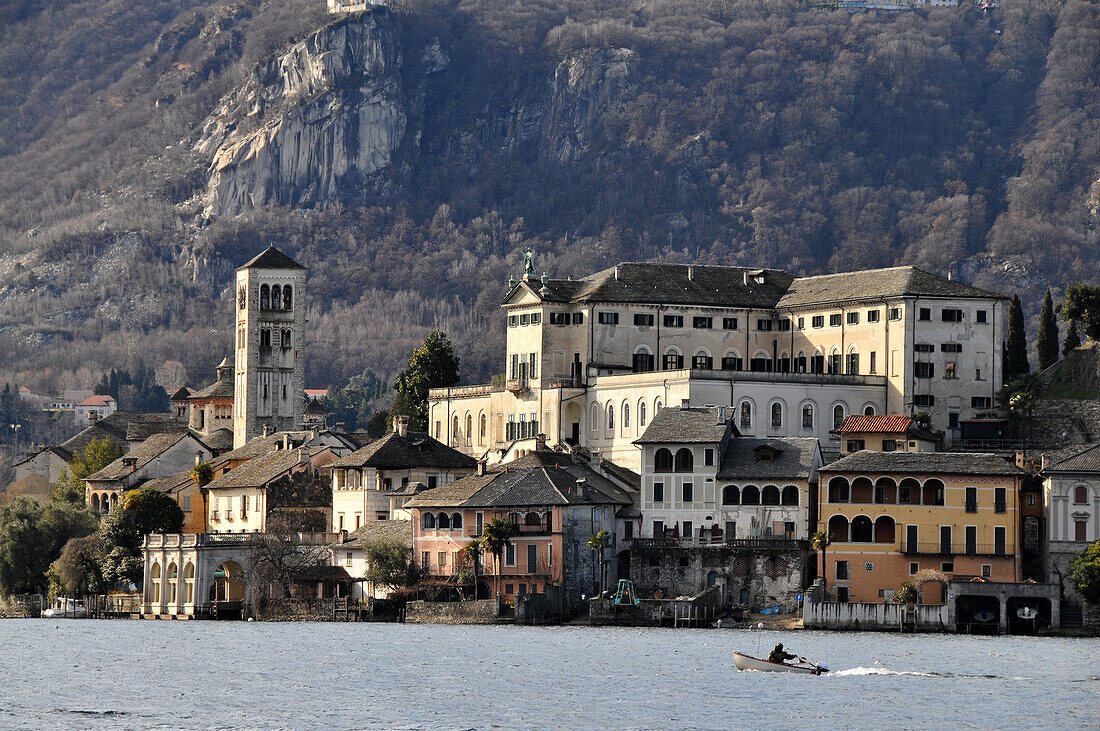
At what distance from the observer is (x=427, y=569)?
12850 centimetres

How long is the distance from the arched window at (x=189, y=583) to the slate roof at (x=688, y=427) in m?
27.6

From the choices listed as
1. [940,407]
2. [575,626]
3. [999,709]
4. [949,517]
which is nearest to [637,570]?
[575,626]

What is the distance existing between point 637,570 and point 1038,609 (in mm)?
23457

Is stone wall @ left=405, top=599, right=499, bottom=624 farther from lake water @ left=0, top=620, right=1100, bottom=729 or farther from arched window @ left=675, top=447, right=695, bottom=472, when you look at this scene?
arched window @ left=675, top=447, right=695, bottom=472

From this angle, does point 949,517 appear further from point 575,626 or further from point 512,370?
point 512,370

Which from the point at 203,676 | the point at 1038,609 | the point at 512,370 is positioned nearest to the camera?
the point at 203,676

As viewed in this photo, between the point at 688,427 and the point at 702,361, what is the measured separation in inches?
1059

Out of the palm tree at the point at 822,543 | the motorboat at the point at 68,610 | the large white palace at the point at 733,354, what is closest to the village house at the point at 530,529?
the palm tree at the point at 822,543

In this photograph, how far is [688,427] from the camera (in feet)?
427

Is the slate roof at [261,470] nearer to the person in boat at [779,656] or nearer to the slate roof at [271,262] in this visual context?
the slate roof at [271,262]

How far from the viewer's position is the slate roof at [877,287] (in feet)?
490

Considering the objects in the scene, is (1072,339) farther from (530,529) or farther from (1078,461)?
(530,529)

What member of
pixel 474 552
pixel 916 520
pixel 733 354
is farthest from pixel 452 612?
pixel 733 354

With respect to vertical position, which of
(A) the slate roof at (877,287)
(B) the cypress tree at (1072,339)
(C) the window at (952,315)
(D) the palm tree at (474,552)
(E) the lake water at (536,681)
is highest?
(A) the slate roof at (877,287)
